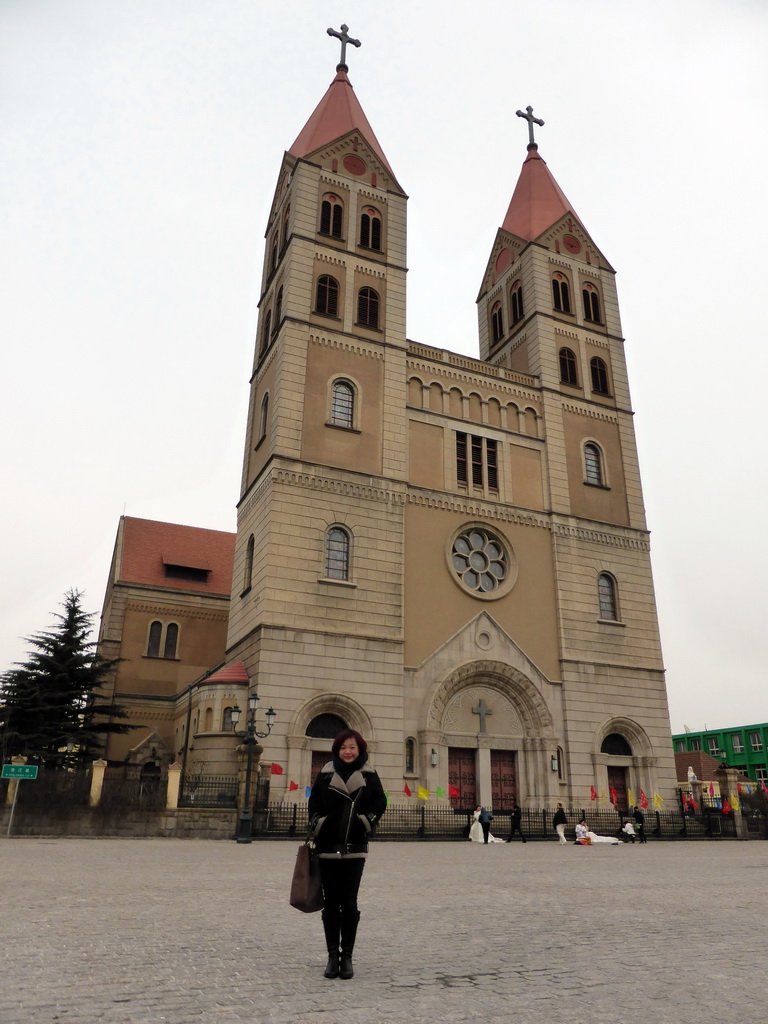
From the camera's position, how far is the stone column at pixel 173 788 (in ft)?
75.1

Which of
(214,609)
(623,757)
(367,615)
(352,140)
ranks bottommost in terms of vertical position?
(623,757)

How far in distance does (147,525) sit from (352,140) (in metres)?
26.3

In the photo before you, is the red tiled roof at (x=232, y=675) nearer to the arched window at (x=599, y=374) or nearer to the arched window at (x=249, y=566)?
the arched window at (x=249, y=566)

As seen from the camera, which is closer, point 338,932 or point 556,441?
point 338,932

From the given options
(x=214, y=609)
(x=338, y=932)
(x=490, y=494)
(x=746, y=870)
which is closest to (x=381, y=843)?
(x=746, y=870)

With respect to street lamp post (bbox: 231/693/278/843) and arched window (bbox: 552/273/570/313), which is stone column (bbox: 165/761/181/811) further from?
arched window (bbox: 552/273/570/313)

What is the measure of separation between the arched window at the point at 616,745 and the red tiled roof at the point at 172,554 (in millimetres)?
23236

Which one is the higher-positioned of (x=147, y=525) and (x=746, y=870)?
(x=147, y=525)

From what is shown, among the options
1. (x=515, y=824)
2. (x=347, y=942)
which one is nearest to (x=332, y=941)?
(x=347, y=942)

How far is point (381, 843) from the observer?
23.8 metres

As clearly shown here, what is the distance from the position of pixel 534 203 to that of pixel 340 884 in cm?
4405

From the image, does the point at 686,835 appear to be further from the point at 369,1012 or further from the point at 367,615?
the point at 369,1012

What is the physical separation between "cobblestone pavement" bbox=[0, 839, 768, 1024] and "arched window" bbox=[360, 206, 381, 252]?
100.0 ft

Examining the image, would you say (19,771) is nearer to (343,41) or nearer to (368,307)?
(368,307)
